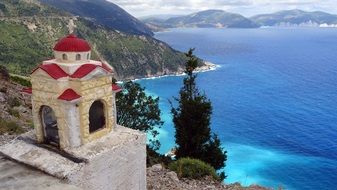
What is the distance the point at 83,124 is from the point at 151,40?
188m

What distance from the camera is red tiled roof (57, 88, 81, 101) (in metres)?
10.7

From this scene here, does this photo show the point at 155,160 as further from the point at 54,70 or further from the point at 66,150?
the point at 54,70


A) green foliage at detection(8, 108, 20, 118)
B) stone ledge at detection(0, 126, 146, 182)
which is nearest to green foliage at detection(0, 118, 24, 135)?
green foliage at detection(8, 108, 20, 118)

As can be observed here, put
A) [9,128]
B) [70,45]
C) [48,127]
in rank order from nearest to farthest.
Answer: [70,45], [48,127], [9,128]

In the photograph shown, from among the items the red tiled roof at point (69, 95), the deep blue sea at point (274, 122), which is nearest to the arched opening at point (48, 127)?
the red tiled roof at point (69, 95)

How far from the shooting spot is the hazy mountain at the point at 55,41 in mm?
129000

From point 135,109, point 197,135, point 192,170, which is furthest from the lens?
point 135,109

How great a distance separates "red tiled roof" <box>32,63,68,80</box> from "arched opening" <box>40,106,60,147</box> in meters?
1.58

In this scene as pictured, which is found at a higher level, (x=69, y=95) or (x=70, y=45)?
(x=70, y=45)

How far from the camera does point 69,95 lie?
1085cm

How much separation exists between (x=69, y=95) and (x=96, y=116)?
5.43ft

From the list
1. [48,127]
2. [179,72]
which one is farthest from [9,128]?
[179,72]

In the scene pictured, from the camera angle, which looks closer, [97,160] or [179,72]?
[97,160]

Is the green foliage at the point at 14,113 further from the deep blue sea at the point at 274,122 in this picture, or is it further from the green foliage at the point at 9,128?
the deep blue sea at the point at 274,122
